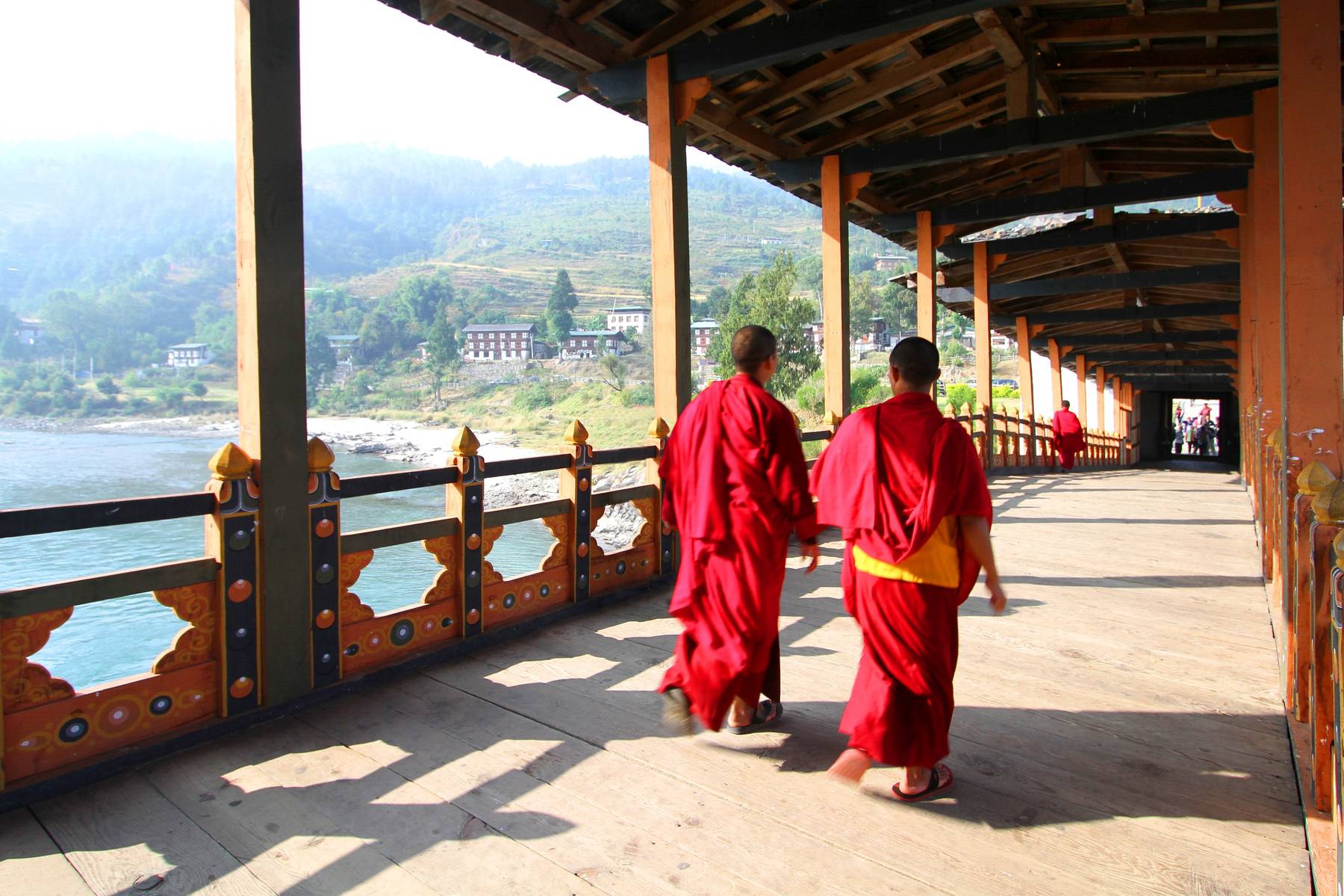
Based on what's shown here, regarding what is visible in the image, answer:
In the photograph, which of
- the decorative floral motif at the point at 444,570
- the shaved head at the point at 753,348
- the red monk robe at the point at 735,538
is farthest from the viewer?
the decorative floral motif at the point at 444,570

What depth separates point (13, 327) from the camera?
3659 centimetres

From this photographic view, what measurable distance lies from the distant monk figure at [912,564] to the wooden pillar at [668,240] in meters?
2.76

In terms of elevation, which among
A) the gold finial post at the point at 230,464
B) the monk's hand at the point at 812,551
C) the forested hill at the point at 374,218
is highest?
the forested hill at the point at 374,218

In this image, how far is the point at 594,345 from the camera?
7738 cm

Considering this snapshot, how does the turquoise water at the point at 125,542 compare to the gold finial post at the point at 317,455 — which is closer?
the gold finial post at the point at 317,455

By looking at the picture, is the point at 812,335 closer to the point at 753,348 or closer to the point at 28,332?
the point at 28,332

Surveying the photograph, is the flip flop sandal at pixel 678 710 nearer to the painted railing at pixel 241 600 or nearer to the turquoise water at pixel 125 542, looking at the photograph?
the painted railing at pixel 241 600

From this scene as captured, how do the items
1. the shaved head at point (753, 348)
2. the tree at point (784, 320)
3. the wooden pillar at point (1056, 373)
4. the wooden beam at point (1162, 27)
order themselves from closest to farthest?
the shaved head at point (753, 348) < the wooden beam at point (1162, 27) < the wooden pillar at point (1056, 373) < the tree at point (784, 320)

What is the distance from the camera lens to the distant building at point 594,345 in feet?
247

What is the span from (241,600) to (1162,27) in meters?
7.13

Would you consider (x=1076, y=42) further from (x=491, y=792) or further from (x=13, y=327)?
(x=13, y=327)

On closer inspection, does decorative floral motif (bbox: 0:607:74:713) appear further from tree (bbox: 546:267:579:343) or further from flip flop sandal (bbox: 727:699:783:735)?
tree (bbox: 546:267:579:343)

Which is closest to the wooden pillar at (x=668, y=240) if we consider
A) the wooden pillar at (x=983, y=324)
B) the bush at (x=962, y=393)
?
the wooden pillar at (x=983, y=324)

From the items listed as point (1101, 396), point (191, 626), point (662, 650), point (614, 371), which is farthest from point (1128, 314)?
point (614, 371)
